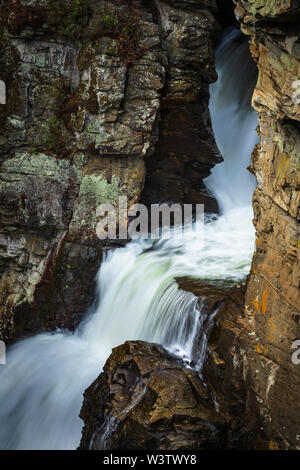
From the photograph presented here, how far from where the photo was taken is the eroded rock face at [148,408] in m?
5.49

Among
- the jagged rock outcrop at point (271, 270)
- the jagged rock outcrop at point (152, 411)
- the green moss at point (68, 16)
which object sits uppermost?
the green moss at point (68, 16)

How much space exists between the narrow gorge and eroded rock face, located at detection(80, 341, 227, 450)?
0.07 feet

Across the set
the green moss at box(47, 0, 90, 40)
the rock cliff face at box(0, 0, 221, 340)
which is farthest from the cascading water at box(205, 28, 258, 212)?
the green moss at box(47, 0, 90, 40)

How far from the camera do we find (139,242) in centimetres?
929

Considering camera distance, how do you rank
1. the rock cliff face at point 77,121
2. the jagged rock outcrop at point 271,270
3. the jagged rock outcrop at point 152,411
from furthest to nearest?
the rock cliff face at point 77,121 < the jagged rock outcrop at point 152,411 < the jagged rock outcrop at point 271,270

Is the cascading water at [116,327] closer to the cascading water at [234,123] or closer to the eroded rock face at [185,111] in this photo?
the cascading water at [234,123]

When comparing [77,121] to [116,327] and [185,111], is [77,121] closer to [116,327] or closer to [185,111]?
[185,111]

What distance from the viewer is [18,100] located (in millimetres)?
9312

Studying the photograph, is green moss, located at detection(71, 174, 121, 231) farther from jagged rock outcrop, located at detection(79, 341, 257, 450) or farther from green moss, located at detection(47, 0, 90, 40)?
jagged rock outcrop, located at detection(79, 341, 257, 450)

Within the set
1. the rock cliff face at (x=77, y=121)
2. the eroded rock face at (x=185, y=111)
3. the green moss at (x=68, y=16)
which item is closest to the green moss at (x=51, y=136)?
the rock cliff face at (x=77, y=121)

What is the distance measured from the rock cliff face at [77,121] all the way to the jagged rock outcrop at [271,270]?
355 cm

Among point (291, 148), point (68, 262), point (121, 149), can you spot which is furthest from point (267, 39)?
point (68, 262)

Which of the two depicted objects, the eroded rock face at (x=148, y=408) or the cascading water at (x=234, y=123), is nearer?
the eroded rock face at (x=148, y=408)

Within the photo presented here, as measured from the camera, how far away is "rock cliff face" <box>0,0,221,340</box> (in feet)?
29.1
